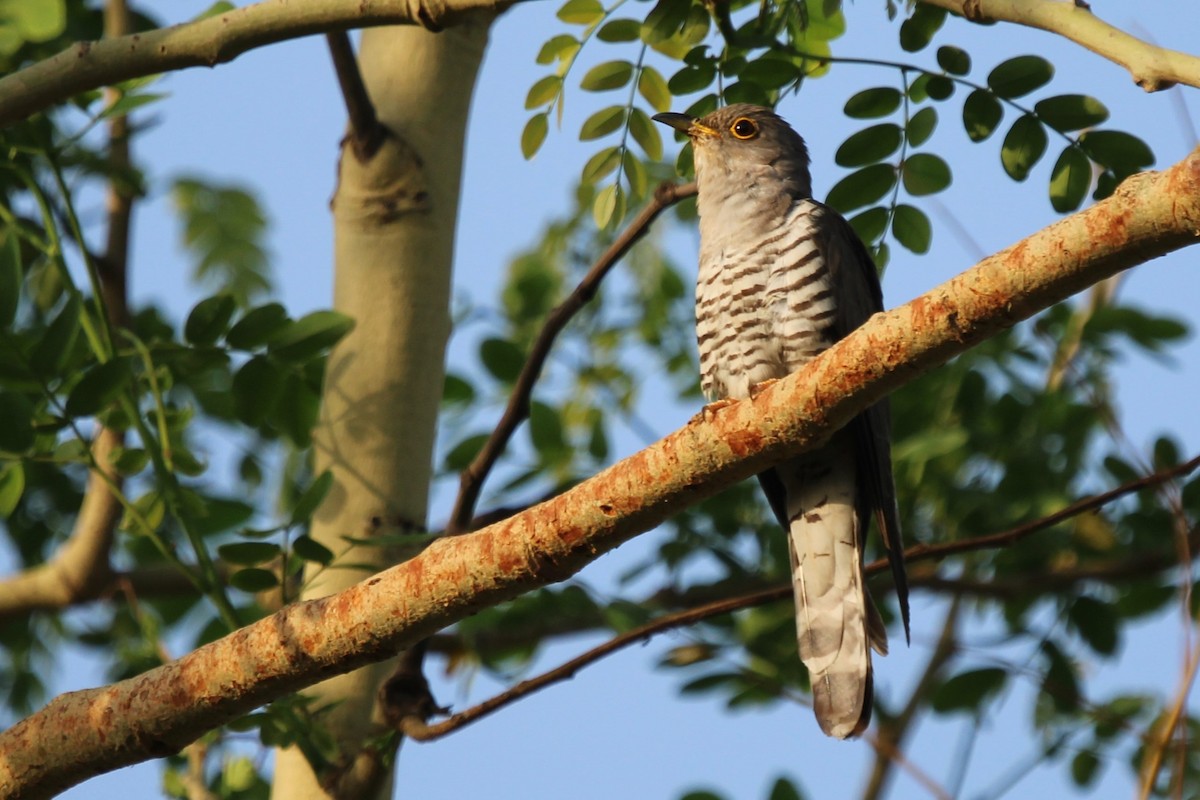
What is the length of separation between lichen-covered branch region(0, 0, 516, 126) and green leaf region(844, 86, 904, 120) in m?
0.96

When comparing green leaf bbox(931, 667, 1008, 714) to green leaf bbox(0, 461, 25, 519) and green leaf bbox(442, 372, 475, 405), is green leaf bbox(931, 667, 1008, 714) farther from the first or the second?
green leaf bbox(0, 461, 25, 519)


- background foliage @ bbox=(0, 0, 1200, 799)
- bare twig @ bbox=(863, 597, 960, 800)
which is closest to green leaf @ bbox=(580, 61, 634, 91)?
background foliage @ bbox=(0, 0, 1200, 799)

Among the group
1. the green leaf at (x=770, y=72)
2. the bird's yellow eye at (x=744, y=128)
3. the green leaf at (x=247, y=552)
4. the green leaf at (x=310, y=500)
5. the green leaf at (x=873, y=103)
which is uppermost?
the bird's yellow eye at (x=744, y=128)

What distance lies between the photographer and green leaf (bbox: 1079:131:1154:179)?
9.72ft

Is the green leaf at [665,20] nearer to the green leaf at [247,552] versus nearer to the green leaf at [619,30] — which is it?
the green leaf at [619,30]

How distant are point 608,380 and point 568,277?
492mm

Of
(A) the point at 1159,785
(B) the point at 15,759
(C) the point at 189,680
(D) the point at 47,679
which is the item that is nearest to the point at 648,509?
(C) the point at 189,680

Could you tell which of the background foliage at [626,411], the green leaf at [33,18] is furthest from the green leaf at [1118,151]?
the green leaf at [33,18]

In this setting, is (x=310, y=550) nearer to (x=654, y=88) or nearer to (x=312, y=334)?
(x=312, y=334)

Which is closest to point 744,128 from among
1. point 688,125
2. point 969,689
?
point 688,125

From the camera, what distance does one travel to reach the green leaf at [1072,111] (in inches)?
118

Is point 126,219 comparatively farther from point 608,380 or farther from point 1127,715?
point 1127,715

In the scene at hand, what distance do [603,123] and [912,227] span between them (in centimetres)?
79

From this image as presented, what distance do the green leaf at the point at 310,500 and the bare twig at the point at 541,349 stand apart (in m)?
0.32
